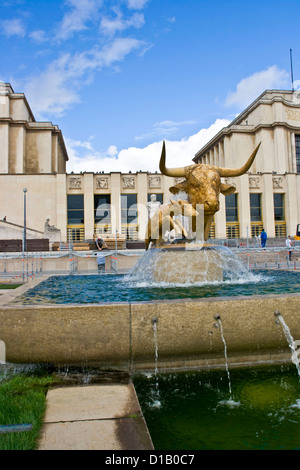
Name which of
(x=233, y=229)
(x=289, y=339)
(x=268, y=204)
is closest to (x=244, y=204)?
(x=268, y=204)

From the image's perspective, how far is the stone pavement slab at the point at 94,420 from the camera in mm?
2301

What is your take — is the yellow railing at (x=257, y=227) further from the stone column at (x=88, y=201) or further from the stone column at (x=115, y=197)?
the stone column at (x=88, y=201)

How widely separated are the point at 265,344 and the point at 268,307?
1.38 ft

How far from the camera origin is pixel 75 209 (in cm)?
4444

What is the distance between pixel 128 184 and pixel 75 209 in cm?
737

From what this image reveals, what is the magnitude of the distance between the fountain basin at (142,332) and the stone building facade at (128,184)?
35628mm

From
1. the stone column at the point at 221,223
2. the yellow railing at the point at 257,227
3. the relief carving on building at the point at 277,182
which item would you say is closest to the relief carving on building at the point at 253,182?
the relief carving on building at the point at 277,182

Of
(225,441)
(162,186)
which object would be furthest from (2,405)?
(162,186)

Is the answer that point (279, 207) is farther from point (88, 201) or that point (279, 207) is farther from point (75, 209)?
point (75, 209)

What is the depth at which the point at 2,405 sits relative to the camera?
2.82 meters

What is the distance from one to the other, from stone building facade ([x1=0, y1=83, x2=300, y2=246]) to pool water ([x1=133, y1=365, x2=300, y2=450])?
35.9 m

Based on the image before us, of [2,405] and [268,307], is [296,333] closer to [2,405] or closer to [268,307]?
[268,307]

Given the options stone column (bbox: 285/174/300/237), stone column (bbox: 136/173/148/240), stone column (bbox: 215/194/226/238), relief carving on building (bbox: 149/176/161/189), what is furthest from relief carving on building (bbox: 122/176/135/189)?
stone column (bbox: 285/174/300/237)

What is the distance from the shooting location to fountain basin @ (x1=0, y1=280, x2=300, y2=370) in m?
3.75
